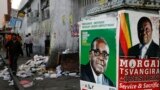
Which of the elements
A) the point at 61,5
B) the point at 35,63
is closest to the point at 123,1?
the point at 61,5

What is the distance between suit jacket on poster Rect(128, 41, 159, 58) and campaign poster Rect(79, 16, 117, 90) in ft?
0.70

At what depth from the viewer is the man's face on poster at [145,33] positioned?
208 inches

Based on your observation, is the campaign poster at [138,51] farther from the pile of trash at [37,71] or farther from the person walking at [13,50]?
the person walking at [13,50]

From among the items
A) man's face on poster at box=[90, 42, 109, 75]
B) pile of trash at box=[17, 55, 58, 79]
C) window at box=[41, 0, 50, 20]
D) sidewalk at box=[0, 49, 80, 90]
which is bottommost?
sidewalk at box=[0, 49, 80, 90]

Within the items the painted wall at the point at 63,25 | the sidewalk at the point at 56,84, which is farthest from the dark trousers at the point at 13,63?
the painted wall at the point at 63,25

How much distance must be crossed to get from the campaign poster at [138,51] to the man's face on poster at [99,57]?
32 centimetres

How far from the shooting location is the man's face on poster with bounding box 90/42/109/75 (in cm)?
543

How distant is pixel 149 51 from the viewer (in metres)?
5.39

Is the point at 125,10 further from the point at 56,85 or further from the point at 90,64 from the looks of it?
the point at 56,85

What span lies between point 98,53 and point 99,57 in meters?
0.06

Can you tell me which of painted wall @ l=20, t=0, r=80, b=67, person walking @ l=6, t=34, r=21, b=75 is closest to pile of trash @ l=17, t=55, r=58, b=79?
person walking @ l=6, t=34, r=21, b=75

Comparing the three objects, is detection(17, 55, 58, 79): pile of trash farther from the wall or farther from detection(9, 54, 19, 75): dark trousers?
the wall

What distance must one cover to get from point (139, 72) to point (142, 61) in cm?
14

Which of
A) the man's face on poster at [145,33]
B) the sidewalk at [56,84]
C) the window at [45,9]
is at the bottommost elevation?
the sidewalk at [56,84]
